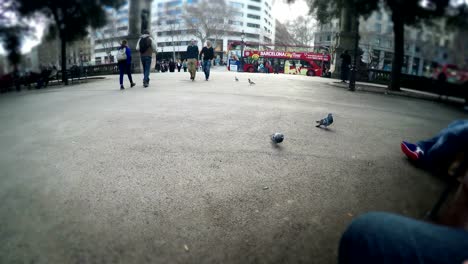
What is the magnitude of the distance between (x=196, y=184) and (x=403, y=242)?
159 cm

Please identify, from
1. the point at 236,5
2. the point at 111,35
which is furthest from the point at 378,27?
the point at 111,35

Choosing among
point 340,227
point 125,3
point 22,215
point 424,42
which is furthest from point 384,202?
point 22,215

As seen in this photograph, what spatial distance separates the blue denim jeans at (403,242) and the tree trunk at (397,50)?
644 millimetres

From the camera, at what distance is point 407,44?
0.86 meters

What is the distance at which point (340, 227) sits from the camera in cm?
143

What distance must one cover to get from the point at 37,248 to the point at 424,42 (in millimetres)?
1750

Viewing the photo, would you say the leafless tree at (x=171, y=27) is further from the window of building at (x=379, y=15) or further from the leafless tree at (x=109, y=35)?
the window of building at (x=379, y=15)

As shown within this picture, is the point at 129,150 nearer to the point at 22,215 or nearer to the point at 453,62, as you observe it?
the point at 22,215

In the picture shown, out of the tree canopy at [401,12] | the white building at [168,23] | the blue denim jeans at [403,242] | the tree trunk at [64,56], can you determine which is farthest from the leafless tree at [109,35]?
the blue denim jeans at [403,242]

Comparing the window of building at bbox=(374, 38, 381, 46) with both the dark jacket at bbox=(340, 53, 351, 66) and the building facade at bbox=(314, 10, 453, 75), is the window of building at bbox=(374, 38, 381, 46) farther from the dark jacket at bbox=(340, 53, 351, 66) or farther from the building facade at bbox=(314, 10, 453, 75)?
the dark jacket at bbox=(340, 53, 351, 66)

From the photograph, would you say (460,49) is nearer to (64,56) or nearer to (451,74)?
(451,74)

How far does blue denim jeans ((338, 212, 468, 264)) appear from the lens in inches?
17.0

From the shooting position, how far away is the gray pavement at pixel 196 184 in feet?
4.05

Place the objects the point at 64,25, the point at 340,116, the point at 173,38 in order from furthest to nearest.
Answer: the point at 340,116, the point at 173,38, the point at 64,25
